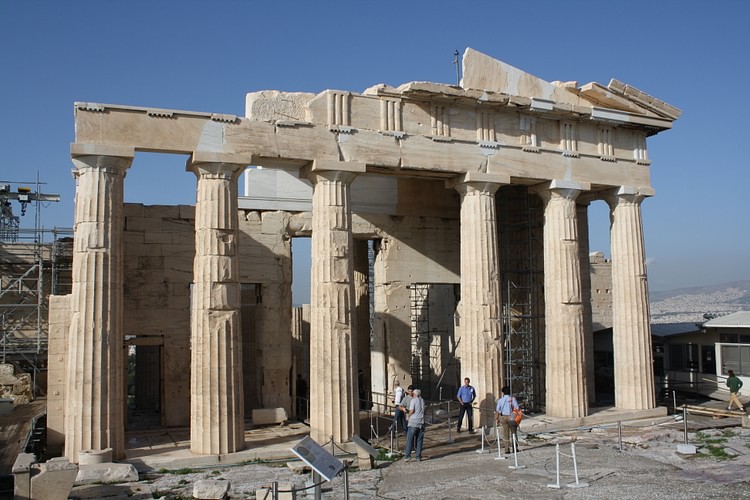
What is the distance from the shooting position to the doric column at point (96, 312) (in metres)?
14.3

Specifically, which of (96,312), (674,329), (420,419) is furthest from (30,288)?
(674,329)

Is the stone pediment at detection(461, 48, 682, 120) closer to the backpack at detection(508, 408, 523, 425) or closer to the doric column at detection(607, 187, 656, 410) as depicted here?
the doric column at detection(607, 187, 656, 410)

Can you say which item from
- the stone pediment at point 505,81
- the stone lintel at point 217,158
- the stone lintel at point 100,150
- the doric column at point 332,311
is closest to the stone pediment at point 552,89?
the stone pediment at point 505,81

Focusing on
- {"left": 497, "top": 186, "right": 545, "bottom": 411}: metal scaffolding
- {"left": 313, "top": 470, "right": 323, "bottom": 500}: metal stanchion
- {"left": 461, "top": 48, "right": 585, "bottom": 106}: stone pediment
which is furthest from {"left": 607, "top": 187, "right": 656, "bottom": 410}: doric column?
{"left": 313, "top": 470, "right": 323, "bottom": 500}: metal stanchion

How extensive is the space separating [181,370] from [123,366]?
4637 millimetres

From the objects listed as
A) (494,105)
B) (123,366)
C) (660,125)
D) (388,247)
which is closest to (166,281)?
(123,366)

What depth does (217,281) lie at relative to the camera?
50.7ft

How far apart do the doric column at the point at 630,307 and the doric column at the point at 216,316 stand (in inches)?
433

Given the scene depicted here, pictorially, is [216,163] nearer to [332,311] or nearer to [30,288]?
[332,311]

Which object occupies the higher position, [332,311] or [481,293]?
[481,293]

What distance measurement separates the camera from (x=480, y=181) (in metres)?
18.5

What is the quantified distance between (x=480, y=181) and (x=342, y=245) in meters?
4.16

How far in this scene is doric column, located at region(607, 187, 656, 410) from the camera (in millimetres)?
20484

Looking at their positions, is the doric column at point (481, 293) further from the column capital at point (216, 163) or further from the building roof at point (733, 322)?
the building roof at point (733, 322)
